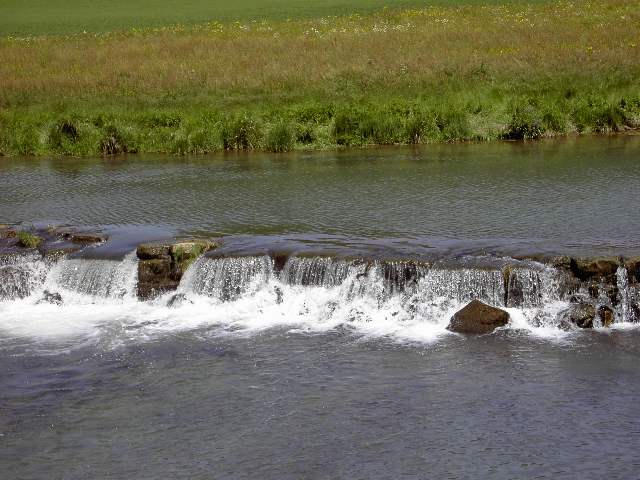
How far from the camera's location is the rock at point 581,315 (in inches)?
631

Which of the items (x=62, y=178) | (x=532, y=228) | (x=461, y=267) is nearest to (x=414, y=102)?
(x=62, y=178)

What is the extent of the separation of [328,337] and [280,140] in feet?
57.7

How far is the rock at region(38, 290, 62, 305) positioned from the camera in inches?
769

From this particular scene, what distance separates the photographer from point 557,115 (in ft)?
109

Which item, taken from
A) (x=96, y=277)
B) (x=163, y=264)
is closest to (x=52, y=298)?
(x=96, y=277)

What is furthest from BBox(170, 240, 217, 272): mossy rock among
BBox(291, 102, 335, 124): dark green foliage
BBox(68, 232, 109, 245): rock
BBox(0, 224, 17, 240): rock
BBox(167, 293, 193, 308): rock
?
BBox(291, 102, 335, 124): dark green foliage

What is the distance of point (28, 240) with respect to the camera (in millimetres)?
20797

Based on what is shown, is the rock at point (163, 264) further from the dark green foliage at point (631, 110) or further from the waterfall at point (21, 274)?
the dark green foliage at point (631, 110)

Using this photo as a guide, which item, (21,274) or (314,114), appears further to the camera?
(314,114)

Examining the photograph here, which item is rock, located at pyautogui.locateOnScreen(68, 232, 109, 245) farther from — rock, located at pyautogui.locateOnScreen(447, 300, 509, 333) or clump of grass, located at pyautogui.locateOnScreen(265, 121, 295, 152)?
clump of grass, located at pyautogui.locateOnScreen(265, 121, 295, 152)

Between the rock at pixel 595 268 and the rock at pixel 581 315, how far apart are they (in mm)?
576

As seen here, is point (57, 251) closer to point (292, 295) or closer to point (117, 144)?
point (292, 295)

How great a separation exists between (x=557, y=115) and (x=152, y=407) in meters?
23.7

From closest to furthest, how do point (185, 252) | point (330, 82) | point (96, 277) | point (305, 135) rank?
point (185, 252), point (96, 277), point (305, 135), point (330, 82)
